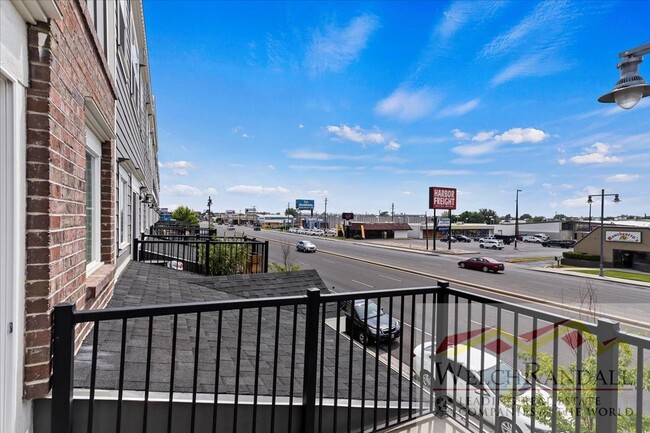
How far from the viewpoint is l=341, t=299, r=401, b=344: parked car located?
7.09 feet

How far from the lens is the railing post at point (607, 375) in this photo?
5.04ft

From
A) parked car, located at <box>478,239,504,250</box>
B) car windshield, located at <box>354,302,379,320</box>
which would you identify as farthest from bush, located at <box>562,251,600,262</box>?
car windshield, located at <box>354,302,379,320</box>

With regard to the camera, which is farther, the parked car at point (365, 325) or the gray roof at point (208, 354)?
the gray roof at point (208, 354)

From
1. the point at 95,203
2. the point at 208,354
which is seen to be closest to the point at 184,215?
the point at 95,203

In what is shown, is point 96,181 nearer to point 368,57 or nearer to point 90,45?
point 90,45

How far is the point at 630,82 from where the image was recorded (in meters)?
3.94

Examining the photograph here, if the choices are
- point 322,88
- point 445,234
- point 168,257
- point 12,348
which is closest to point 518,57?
point 322,88

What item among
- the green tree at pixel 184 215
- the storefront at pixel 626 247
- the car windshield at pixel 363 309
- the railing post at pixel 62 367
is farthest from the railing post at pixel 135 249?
the storefront at pixel 626 247

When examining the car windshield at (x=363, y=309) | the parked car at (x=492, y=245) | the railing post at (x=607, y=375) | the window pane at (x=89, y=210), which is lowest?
the parked car at (x=492, y=245)

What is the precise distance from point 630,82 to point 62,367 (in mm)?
5678

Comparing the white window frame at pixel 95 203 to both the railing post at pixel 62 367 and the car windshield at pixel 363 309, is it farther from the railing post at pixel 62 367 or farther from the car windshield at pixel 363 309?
the car windshield at pixel 363 309

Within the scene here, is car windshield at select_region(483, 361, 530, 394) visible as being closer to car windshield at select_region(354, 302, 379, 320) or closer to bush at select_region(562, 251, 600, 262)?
car windshield at select_region(354, 302, 379, 320)

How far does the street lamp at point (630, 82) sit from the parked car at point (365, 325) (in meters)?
3.76

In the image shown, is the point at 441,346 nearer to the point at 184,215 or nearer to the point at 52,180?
the point at 52,180
